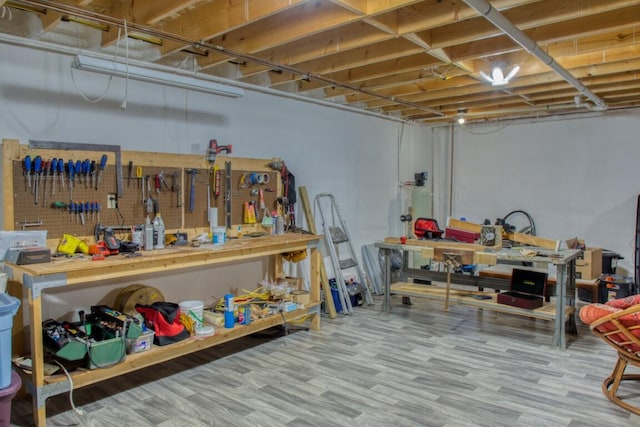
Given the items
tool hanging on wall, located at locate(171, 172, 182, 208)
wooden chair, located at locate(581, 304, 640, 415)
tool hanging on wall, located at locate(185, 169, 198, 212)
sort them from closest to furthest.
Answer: wooden chair, located at locate(581, 304, 640, 415)
tool hanging on wall, located at locate(171, 172, 182, 208)
tool hanging on wall, located at locate(185, 169, 198, 212)

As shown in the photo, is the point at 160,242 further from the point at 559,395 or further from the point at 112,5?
the point at 559,395

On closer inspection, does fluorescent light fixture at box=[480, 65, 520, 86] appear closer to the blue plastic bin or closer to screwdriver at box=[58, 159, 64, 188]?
screwdriver at box=[58, 159, 64, 188]

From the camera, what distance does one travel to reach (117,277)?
3.26 m

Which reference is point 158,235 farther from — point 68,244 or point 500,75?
point 500,75

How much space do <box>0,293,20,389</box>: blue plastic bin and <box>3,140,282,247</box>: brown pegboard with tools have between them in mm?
729

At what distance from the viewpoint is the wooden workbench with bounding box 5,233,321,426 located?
8.36 ft

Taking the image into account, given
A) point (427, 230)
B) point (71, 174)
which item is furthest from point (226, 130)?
point (427, 230)

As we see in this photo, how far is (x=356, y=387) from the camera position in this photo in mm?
3166

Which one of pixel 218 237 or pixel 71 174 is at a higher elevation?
pixel 71 174

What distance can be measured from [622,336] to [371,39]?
2712 mm

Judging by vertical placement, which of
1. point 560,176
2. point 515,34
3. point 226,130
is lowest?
point 560,176

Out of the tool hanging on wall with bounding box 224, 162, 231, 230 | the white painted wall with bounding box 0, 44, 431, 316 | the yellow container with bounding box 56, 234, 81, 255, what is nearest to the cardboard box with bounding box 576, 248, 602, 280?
the white painted wall with bounding box 0, 44, 431, 316

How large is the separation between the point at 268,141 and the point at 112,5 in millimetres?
1988

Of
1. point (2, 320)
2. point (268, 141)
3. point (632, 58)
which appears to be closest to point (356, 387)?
point (2, 320)
